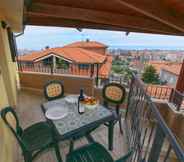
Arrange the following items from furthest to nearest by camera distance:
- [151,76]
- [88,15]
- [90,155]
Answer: [151,76], [88,15], [90,155]

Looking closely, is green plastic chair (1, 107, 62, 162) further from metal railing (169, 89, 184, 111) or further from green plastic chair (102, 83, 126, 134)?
metal railing (169, 89, 184, 111)

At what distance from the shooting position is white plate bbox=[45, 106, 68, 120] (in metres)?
1.75

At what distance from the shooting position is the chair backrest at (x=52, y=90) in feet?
7.89

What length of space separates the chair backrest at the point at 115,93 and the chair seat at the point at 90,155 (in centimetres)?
96

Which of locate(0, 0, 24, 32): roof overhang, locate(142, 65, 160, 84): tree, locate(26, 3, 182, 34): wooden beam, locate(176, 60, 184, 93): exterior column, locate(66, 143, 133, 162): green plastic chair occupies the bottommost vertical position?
locate(142, 65, 160, 84): tree

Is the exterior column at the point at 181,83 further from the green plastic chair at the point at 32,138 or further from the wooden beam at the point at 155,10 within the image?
the green plastic chair at the point at 32,138

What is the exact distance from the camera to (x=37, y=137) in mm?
1738

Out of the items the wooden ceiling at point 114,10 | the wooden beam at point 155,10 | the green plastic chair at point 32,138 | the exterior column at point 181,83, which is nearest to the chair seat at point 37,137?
the green plastic chair at point 32,138

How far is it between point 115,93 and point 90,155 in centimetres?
116

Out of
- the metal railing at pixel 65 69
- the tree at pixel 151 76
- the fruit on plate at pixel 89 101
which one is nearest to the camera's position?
the fruit on plate at pixel 89 101

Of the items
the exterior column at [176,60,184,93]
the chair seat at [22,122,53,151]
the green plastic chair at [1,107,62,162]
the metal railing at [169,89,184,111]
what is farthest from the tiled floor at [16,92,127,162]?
the exterior column at [176,60,184,93]

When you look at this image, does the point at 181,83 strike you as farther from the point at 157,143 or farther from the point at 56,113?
the point at 56,113

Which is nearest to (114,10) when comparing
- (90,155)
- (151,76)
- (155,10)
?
(155,10)

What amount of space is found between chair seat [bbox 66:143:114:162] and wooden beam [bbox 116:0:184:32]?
1681 millimetres
